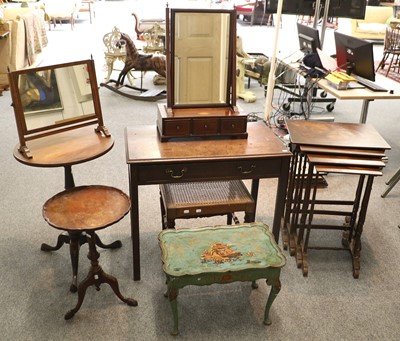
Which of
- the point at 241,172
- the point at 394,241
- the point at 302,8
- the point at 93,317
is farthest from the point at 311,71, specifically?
the point at 93,317

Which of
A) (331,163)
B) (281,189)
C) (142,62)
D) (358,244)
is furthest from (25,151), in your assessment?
(142,62)

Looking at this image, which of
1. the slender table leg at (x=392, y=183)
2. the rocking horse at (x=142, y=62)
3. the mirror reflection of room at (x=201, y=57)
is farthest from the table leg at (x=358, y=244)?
the rocking horse at (x=142, y=62)

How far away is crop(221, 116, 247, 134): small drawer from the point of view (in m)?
2.35

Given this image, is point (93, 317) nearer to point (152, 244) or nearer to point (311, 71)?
point (152, 244)

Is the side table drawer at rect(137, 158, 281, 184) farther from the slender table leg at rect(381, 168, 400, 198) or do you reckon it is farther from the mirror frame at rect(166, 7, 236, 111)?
the slender table leg at rect(381, 168, 400, 198)

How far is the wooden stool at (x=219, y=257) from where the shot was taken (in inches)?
76.3

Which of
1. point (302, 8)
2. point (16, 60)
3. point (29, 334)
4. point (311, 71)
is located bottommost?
point (29, 334)

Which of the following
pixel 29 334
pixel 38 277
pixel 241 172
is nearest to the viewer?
pixel 29 334

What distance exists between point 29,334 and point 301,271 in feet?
5.02

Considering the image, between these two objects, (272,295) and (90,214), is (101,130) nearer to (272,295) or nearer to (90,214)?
(90,214)

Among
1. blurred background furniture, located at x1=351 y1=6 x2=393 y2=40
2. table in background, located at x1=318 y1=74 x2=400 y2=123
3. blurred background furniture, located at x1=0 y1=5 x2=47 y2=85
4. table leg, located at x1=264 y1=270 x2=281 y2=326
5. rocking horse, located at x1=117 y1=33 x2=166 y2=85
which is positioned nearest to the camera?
table leg, located at x1=264 y1=270 x2=281 y2=326

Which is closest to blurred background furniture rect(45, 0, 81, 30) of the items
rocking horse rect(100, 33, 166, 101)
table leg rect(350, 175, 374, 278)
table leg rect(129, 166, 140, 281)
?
rocking horse rect(100, 33, 166, 101)

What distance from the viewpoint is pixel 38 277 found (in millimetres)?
2465

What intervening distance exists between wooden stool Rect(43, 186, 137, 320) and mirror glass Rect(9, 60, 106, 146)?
1.25 ft
